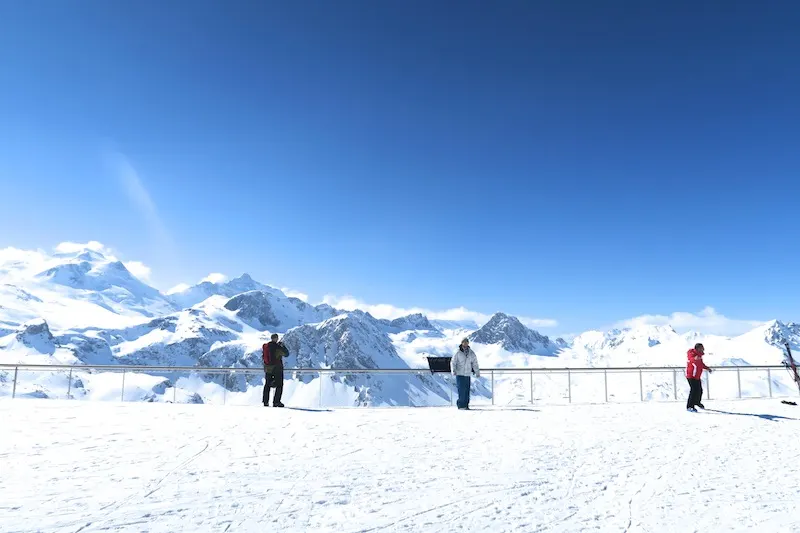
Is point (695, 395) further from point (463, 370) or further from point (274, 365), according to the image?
point (274, 365)

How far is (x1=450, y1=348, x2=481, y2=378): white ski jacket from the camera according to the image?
1482 centimetres

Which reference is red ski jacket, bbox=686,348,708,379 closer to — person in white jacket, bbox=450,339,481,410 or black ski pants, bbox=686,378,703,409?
black ski pants, bbox=686,378,703,409

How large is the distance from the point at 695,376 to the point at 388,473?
11064 mm

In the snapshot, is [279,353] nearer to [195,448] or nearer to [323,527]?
[195,448]

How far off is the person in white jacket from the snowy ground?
2235 millimetres

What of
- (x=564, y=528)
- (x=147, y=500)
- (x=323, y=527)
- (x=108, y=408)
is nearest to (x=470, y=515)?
(x=564, y=528)

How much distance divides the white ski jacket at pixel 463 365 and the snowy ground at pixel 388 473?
244 centimetres

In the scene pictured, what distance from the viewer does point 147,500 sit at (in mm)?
6141

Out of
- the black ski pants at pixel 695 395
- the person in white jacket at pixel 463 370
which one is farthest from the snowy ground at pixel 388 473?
the person in white jacket at pixel 463 370

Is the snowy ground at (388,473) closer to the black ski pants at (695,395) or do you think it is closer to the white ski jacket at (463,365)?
the black ski pants at (695,395)

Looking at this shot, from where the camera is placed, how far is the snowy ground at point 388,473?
5.75m

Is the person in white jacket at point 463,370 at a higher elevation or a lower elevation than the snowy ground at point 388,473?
higher

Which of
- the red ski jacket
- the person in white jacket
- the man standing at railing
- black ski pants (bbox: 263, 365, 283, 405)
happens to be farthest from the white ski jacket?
the red ski jacket

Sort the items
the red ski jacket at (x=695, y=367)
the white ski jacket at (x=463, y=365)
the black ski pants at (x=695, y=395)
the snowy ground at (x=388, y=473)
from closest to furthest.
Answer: the snowy ground at (x=388, y=473) → the black ski pants at (x=695, y=395) → the red ski jacket at (x=695, y=367) → the white ski jacket at (x=463, y=365)
